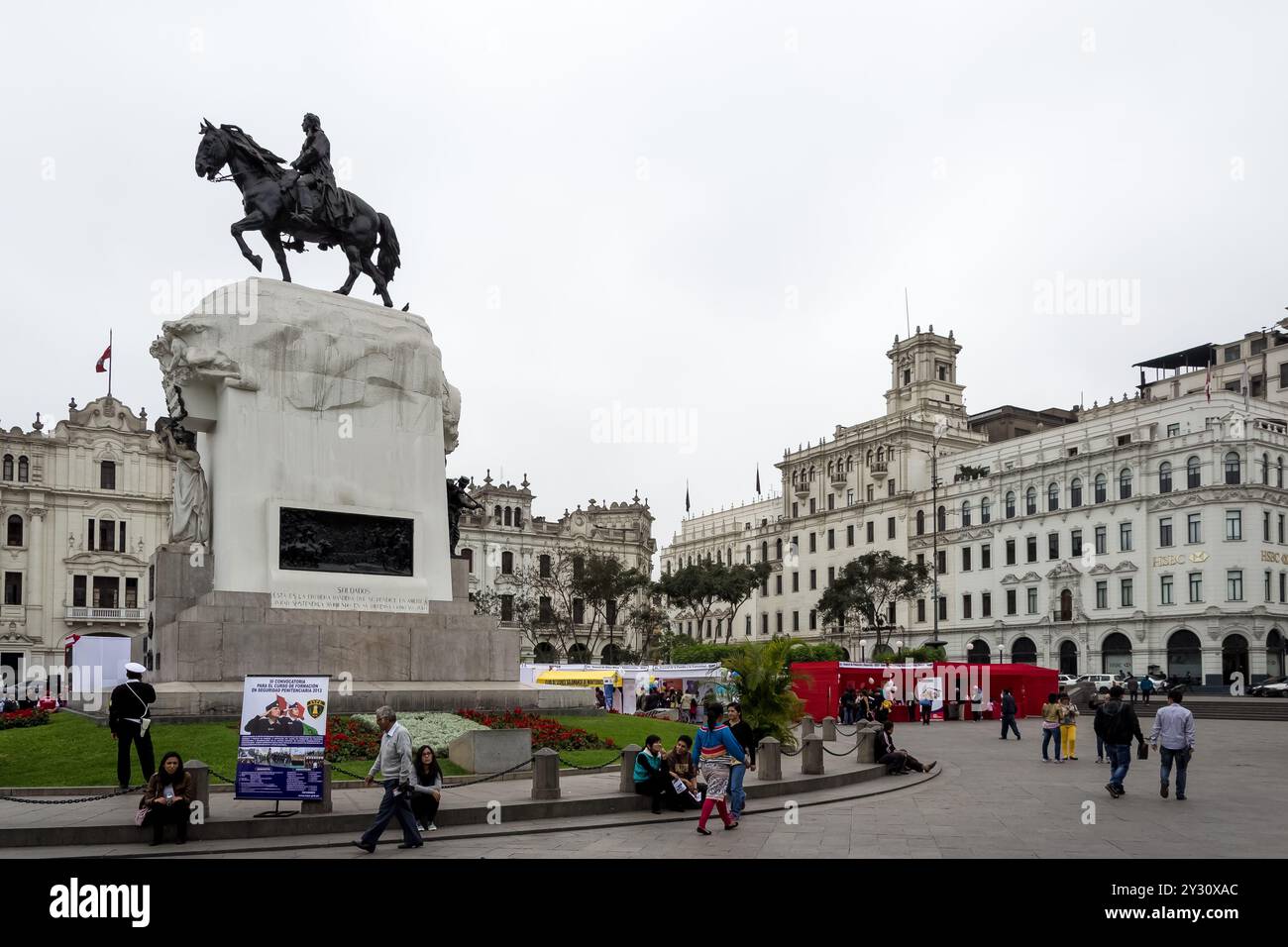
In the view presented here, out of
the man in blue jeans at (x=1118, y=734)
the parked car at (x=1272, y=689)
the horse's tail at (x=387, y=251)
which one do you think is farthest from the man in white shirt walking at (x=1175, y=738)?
the parked car at (x=1272, y=689)

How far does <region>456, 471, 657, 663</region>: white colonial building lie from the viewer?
8012 cm

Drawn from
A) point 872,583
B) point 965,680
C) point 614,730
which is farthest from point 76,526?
point 614,730

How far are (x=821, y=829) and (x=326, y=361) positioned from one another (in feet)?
42.9

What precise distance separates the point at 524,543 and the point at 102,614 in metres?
28.4

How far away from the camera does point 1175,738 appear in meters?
16.5

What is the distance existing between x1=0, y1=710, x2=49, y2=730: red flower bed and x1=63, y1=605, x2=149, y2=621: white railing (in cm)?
4421

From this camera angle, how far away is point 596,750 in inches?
771

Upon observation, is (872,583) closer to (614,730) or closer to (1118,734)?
(614,730)

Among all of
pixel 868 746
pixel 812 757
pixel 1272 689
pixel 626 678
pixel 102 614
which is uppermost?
pixel 102 614

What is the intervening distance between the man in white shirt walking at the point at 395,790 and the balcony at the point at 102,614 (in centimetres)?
5708

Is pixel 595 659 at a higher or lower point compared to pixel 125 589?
lower

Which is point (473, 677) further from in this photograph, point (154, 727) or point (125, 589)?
point (125, 589)

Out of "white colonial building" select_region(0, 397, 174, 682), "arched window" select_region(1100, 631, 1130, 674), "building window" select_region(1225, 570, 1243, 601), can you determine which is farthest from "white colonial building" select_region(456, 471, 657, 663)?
"building window" select_region(1225, 570, 1243, 601)

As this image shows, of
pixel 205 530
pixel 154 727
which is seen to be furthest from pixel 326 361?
pixel 154 727
